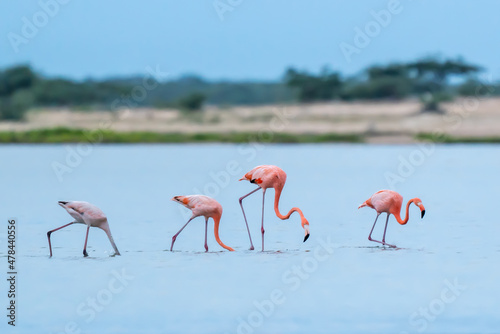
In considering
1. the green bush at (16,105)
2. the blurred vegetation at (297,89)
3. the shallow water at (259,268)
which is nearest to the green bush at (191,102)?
the blurred vegetation at (297,89)

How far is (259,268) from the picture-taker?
10.1 m

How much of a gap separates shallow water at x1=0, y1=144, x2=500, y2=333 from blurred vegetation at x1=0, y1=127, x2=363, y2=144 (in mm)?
22001

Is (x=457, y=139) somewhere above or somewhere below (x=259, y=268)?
above

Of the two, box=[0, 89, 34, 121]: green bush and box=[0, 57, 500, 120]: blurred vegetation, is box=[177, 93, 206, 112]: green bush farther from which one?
box=[0, 89, 34, 121]: green bush

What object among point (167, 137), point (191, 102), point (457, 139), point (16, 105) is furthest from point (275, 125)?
point (16, 105)

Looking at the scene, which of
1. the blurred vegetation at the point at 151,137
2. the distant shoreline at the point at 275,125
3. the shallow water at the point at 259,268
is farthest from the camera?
the distant shoreline at the point at 275,125

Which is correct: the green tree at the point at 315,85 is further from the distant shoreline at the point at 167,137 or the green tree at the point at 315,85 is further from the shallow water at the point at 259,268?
the shallow water at the point at 259,268

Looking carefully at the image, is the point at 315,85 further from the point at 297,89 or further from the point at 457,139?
the point at 457,139

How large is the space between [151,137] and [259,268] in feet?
108

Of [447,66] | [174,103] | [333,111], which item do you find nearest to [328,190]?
[333,111]

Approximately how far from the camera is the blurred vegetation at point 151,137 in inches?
1640

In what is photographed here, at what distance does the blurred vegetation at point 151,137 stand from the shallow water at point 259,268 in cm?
2200

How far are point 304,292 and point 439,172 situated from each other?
659 inches

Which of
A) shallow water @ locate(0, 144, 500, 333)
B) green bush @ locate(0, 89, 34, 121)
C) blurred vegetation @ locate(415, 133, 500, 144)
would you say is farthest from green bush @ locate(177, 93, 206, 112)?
shallow water @ locate(0, 144, 500, 333)
